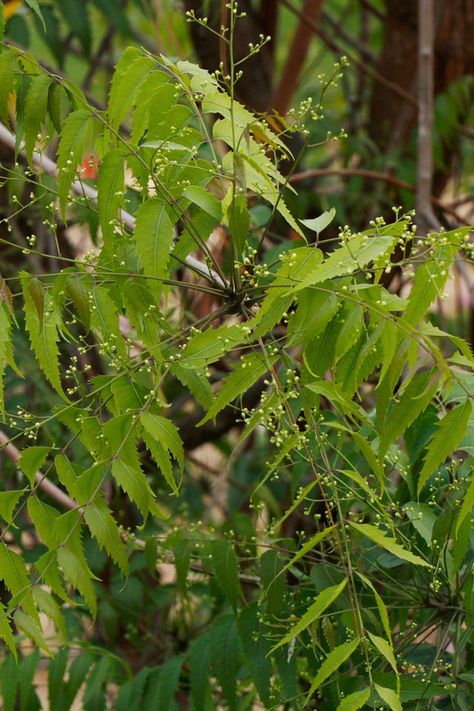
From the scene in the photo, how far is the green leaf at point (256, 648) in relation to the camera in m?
1.82

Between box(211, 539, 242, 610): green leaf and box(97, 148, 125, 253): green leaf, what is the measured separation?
2.13 feet

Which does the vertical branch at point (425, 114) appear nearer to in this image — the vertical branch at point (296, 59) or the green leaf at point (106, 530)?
the vertical branch at point (296, 59)

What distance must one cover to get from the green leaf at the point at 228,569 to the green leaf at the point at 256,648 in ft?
0.13

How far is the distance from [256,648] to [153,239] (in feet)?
2.58

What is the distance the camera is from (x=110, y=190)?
1459 mm

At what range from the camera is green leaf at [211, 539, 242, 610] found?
6.10 ft

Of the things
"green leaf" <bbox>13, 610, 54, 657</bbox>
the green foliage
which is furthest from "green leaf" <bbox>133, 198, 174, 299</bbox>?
"green leaf" <bbox>13, 610, 54, 657</bbox>

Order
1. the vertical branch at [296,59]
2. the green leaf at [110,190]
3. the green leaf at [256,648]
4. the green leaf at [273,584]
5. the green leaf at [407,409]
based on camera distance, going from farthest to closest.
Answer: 1. the vertical branch at [296,59]
2. the green leaf at [256,648]
3. the green leaf at [273,584]
4. the green leaf at [110,190]
5. the green leaf at [407,409]

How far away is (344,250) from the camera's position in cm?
129

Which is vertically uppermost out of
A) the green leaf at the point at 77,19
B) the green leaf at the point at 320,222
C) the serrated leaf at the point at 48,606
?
the green leaf at the point at 77,19

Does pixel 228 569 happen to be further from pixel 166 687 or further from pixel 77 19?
pixel 77 19

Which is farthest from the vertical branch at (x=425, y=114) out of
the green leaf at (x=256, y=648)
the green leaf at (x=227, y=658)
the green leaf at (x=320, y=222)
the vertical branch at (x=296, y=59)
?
the green leaf at (x=320, y=222)

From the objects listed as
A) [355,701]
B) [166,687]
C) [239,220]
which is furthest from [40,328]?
[166,687]

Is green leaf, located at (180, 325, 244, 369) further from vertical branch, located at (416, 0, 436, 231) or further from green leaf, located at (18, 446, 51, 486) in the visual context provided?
vertical branch, located at (416, 0, 436, 231)
